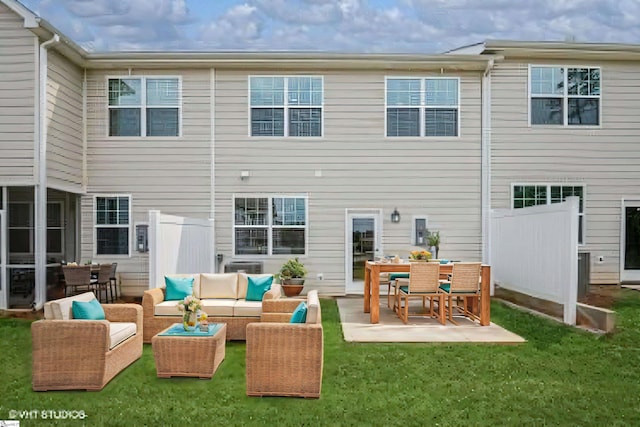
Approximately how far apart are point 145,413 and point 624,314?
24.4 ft

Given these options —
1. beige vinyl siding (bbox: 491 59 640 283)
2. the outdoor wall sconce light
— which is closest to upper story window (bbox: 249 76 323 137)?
the outdoor wall sconce light

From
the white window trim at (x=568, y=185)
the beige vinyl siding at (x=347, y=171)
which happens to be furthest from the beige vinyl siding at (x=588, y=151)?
the beige vinyl siding at (x=347, y=171)

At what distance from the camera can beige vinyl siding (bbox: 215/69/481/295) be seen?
11.9 meters

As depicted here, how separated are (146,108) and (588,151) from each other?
9.60m

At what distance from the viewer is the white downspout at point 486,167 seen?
12.0 meters

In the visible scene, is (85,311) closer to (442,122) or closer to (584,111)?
(442,122)

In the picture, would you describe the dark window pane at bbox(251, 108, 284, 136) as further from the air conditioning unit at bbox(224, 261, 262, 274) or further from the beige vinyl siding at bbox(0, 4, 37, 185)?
the beige vinyl siding at bbox(0, 4, 37, 185)

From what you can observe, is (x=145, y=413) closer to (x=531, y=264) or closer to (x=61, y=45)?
(x=531, y=264)

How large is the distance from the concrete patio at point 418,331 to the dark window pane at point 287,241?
8.86 ft

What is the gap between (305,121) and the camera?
11961 millimetres

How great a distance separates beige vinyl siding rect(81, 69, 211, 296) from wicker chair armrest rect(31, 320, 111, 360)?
6.58m

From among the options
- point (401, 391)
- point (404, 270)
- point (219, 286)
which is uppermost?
point (404, 270)

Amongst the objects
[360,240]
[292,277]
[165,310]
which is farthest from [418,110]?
[165,310]

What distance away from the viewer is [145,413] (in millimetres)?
4660
